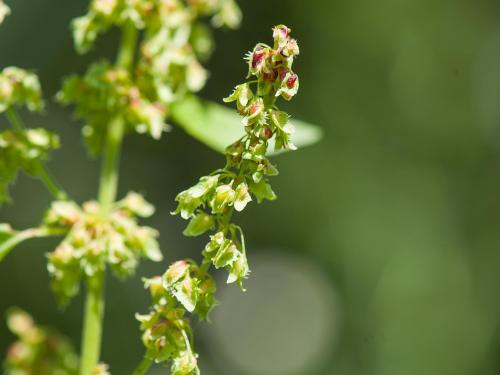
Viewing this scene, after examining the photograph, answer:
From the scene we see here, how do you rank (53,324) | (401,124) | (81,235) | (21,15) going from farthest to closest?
1. (401,124)
2. (53,324)
3. (21,15)
4. (81,235)

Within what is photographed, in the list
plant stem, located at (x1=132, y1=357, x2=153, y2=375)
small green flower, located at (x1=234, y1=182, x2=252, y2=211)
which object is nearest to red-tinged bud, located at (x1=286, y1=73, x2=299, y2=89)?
small green flower, located at (x1=234, y1=182, x2=252, y2=211)

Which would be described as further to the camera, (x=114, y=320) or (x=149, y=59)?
(x=114, y=320)

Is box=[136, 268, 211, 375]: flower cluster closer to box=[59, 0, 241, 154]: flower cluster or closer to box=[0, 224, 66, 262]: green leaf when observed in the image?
box=[0, 224, 66, 262]: green leaf

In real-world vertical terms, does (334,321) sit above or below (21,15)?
below

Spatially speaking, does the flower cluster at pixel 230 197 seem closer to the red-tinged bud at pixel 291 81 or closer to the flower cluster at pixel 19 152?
the red-tinged bud at pixel 291 81

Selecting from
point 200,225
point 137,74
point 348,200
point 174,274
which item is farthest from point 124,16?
point 348,200

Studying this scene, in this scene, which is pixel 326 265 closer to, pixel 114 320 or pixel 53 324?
pixel 114 320

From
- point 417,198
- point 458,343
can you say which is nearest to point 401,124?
point 417,198
